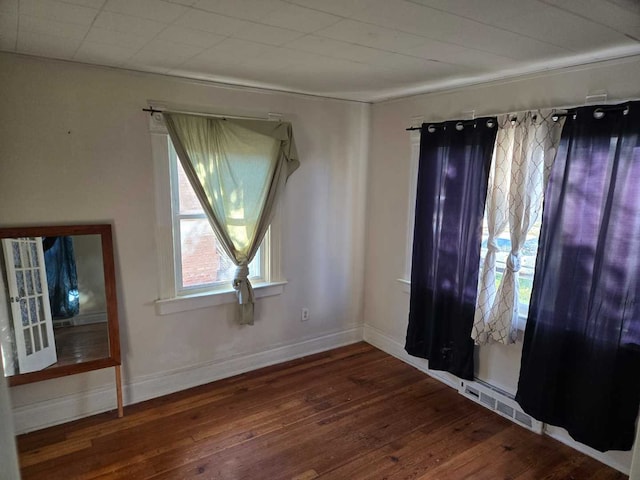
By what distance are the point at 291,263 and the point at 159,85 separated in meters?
1.72

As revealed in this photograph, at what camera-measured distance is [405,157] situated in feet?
11.6

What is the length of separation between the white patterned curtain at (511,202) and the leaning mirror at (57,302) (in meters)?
2.55

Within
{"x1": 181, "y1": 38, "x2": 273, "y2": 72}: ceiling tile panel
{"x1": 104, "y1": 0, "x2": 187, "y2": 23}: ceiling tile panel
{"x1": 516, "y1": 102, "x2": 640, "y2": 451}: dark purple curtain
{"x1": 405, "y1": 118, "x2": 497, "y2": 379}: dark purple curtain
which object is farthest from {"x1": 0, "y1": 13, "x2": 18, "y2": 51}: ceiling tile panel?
{"x1": 516, "y1": 102, "x2": 640, "y2": 451}: dark purple curtain

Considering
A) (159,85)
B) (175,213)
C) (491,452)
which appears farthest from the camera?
(175,213)

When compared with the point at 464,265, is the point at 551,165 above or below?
above

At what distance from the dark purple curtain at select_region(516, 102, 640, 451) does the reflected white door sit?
10.0 feet

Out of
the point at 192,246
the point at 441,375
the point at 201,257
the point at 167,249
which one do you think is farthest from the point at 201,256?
the point at 441,375

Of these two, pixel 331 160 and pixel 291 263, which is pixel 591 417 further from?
pixel 331 160

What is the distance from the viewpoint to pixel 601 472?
240 centimetres

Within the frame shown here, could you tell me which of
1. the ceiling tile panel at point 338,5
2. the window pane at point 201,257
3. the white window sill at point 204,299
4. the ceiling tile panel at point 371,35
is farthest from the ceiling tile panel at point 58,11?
the white window sill at point 204,299

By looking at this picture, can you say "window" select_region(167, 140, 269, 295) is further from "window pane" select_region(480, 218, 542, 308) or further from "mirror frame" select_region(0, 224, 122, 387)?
"window pane" select_region(480, 218, 542, 308)

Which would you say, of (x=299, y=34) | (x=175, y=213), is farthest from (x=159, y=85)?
(x=299, y=34)

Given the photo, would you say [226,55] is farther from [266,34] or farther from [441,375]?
[441,375]

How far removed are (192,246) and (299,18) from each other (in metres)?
2.00
